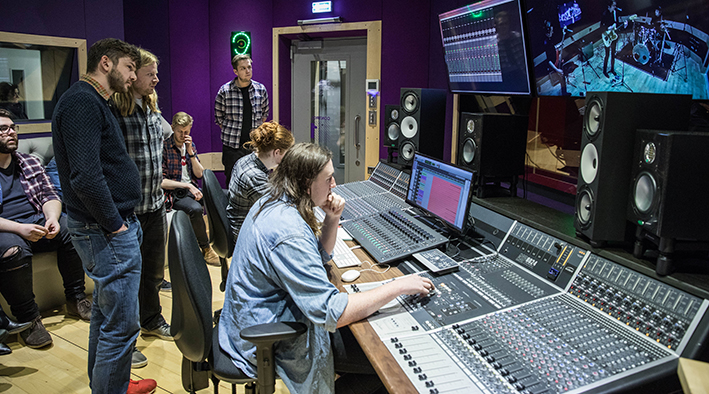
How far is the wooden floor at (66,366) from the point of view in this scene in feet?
8.05

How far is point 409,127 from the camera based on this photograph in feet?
11.1

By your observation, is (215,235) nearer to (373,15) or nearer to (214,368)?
(214,368)

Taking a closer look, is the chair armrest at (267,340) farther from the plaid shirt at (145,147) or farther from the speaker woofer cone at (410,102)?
the speaker woofer cone at (410,102)

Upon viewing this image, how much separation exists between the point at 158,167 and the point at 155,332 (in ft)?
3.44

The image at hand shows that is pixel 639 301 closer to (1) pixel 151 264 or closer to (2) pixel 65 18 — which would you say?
(1) pixel 151 264

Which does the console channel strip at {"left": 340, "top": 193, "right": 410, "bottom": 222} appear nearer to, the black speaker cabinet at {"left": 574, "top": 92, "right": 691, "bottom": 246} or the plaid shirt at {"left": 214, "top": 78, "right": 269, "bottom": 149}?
the black speaker cabinet at {"left": 574, "top": 92, "right": 691, "bottom": 246}

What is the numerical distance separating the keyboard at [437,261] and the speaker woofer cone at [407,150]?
1.34 m

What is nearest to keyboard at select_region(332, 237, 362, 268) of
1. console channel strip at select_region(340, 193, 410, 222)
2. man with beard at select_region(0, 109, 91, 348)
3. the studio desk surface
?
the studio desk surface

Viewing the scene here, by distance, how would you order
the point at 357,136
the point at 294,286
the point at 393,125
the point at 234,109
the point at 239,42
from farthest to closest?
1. the point at 357,136
2. the point at 239,42
3. the point at 234,109
4. the point at 393,125
5. the point at 294,286

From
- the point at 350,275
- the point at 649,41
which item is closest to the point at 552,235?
the point at 350,275

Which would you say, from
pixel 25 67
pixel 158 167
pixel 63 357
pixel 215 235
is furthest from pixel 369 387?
pixel 25 67

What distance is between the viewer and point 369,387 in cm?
175

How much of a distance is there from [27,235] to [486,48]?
294 cm

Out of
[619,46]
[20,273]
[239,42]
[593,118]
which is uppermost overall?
[239,42]
